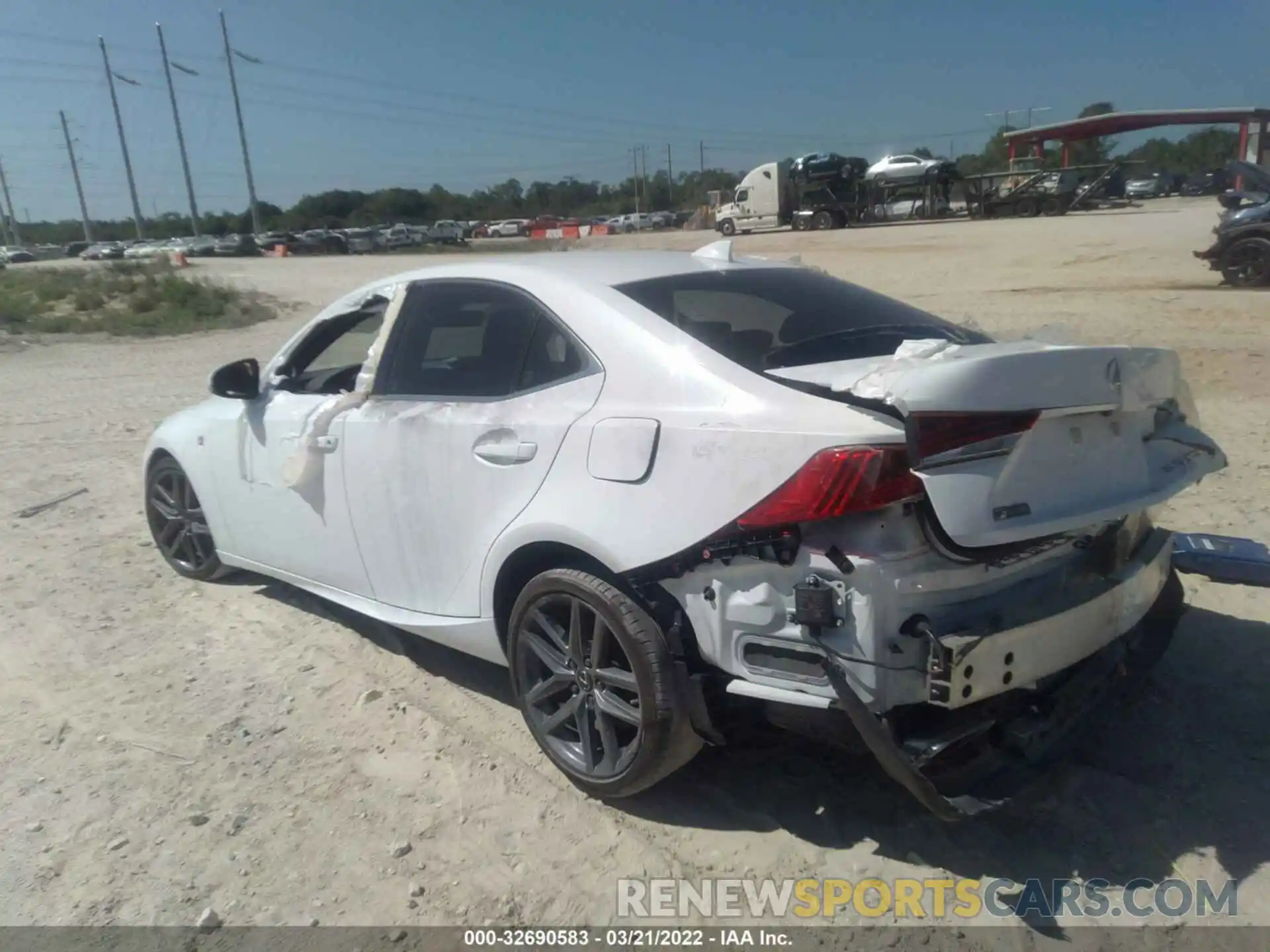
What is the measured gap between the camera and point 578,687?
3197mm

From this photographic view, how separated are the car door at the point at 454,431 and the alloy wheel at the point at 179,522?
67.8 inches

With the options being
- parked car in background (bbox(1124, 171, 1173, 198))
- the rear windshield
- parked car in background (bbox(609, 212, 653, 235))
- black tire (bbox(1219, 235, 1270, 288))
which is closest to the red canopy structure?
parked car in background (bbox(1124, 171, 1173, 198))

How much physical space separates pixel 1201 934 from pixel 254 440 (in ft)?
13.0

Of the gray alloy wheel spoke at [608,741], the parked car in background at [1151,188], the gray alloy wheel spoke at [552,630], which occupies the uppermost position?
the gray alloy wheel spoke at [552,630]

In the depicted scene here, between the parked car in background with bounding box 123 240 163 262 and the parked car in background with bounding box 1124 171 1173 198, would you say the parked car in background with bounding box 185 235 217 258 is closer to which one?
the parked car in background with bounding box 123 240 163 262

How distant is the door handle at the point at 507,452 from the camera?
3205mm

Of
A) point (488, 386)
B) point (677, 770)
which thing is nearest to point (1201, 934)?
point (677, 770)

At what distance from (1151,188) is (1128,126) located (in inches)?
168

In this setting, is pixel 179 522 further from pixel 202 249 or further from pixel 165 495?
pixel 202 249

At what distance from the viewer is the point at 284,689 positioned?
413 centimetres

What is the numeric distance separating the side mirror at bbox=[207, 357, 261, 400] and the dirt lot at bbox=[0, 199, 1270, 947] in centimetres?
112

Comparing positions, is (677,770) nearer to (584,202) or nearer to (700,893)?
(700,893)

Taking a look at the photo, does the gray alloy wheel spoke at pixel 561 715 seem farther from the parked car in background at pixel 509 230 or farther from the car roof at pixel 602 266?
the parked car in background at pixel 509 230
